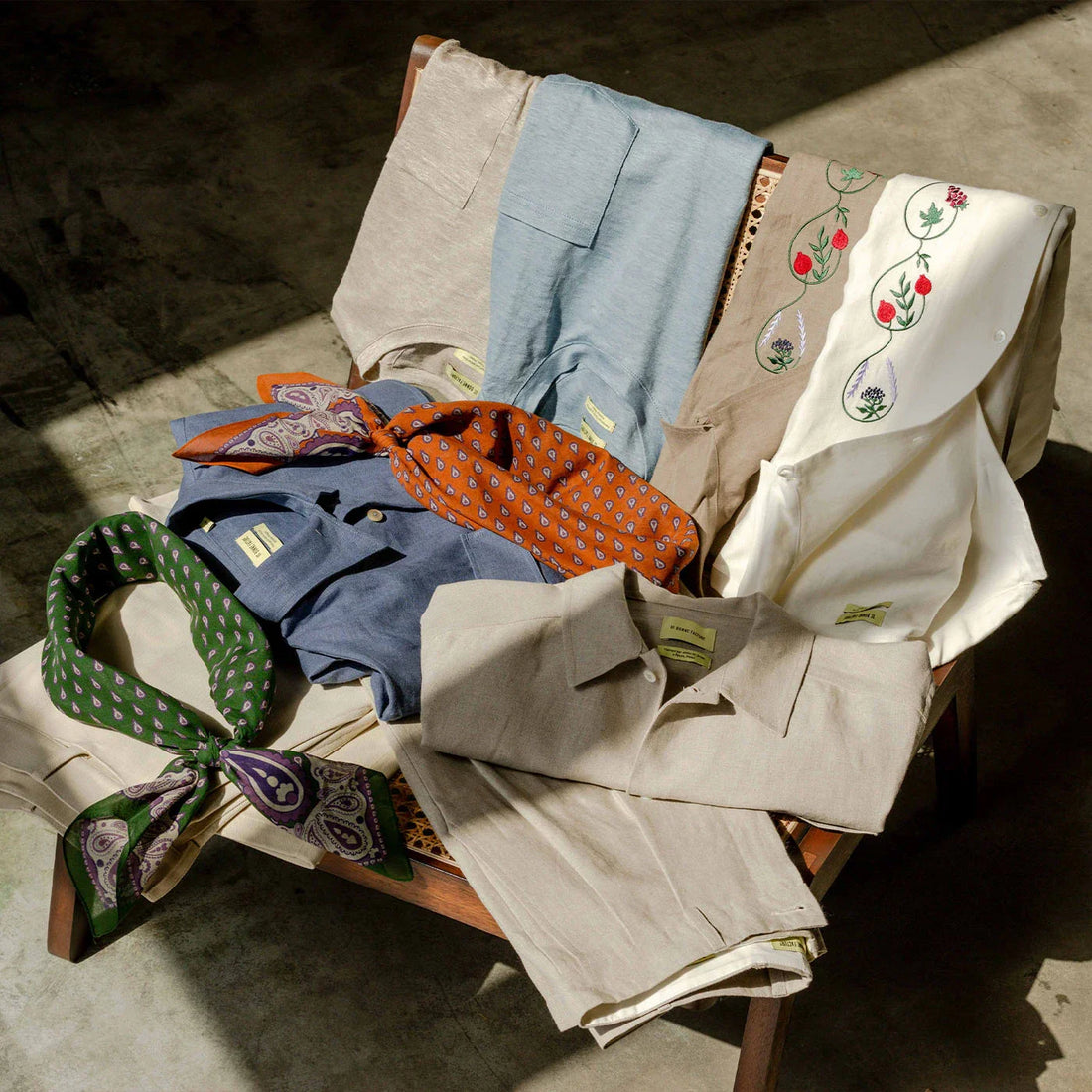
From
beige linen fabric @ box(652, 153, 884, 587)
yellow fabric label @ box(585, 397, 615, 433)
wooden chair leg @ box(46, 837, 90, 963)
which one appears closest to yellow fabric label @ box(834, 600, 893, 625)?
beige linen fabric @ box(652, 153, 884, 587)

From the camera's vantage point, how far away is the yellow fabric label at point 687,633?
1.53m

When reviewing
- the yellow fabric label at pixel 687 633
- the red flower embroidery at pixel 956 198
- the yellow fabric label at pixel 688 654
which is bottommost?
the yellow fabric label at pixel 688 654

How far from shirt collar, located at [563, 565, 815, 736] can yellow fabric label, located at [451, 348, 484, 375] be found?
612 mm

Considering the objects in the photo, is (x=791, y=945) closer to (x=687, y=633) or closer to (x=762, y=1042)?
(x=762, y=1042)

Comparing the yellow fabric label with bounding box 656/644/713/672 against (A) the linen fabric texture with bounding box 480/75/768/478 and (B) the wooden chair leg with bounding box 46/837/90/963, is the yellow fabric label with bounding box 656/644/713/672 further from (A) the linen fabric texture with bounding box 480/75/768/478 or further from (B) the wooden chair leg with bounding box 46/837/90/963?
(B) the wooden chair leg with bounding box 46/837/90/963

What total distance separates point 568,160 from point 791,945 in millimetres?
1227

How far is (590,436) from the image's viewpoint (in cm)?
194

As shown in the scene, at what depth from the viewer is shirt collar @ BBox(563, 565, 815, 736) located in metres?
1.46

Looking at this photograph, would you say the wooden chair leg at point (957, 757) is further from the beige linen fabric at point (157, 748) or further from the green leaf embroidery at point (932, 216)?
the beige linen fabric at point (157, 748)

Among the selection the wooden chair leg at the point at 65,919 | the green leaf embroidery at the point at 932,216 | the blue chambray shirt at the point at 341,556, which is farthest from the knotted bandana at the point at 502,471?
the wooden chair leg at the point at 65,919

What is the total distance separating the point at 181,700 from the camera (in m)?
1.60

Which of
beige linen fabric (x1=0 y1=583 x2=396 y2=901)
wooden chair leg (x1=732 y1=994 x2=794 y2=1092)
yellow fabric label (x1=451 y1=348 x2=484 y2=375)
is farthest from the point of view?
yellow fabric label (x1=451 y1=348 x2=484 y2=375)

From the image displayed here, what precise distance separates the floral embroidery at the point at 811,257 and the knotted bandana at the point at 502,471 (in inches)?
10.9

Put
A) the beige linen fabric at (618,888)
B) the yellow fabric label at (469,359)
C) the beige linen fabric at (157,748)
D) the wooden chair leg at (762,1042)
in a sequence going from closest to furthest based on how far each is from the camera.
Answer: the beige linen fabric at (618,888), the wooden chair leg at (762,1042), the beige linen fabric at (157,748), the yellow fabric label at (469,359)
